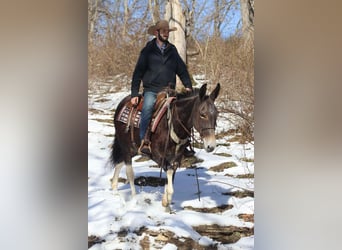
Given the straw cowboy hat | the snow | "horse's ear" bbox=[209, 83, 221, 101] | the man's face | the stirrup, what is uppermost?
the straw cowboy hat

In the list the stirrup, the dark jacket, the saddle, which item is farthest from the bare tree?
the stirrup

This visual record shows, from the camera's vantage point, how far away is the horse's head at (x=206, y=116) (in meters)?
1.91

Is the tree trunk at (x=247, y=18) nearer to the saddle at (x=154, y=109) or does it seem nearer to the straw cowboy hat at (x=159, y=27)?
the straw cowboy hat at (x=159, y=27)

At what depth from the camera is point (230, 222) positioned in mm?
1900

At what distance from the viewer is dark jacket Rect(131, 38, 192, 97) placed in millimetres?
→ 1923

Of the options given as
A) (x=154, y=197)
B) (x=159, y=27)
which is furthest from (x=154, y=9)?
(x=154, y=197)

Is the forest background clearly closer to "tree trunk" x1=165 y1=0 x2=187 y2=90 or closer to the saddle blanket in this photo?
"tree trunk" x1=165 y1=0 x2=187 y2=90

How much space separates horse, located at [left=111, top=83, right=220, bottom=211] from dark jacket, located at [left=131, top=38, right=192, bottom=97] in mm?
97

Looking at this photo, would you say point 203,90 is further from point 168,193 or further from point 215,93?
point 168,193

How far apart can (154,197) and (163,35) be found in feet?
2.67

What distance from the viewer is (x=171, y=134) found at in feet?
6.38

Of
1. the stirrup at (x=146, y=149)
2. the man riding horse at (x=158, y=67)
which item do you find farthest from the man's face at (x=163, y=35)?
the stirrup at (x=146, y=149)
